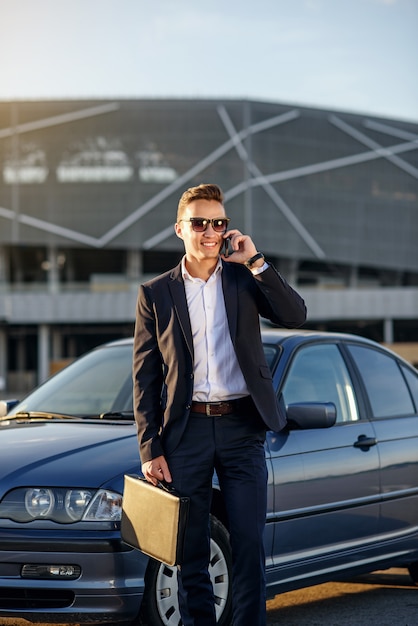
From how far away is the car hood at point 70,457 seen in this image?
15.5 ft

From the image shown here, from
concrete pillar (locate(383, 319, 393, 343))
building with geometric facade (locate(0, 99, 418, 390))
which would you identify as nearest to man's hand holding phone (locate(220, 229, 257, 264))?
building with geometric facade (locate(0, 99, 418, 390))

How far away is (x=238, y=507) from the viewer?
4070mm

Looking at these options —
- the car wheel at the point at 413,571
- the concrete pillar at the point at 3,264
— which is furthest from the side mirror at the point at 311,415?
the concrete pillar at the point at 3,264

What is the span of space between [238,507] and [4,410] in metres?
2.61

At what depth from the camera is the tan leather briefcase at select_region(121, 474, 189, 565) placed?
13.1ft

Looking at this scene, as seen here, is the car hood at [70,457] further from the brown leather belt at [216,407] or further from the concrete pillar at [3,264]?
the concrete pillar at [3,264]

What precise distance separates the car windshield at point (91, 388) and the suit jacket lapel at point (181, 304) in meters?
1.68

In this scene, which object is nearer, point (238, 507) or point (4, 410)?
point (238, 507)

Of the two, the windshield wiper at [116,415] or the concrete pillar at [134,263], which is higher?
the windshield wiper at [116,415]

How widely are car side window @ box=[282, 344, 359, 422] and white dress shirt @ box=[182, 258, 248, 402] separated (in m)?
1.74

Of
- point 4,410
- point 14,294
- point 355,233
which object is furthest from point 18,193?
point 4,410

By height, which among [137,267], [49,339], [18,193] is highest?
[18,193]

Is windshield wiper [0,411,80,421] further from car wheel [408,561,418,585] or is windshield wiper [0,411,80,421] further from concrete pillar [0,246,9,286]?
concrete pillar [0,246,9,286]

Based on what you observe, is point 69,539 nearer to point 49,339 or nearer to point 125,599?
point 125,599
